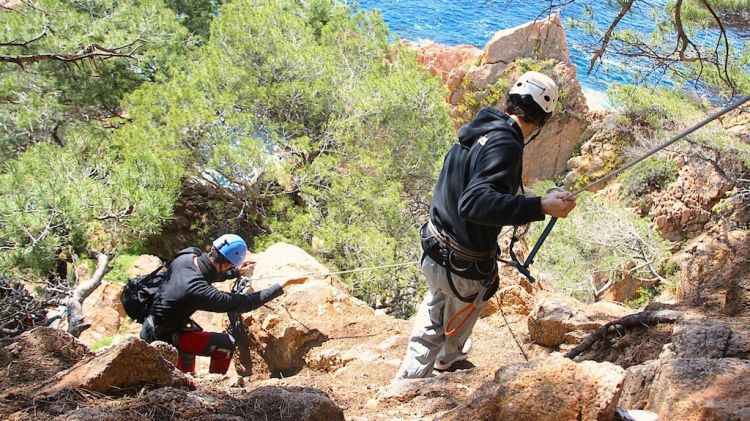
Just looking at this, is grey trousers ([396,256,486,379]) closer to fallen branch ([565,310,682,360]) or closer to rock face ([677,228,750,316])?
fallen branch ([565,310,682,360])

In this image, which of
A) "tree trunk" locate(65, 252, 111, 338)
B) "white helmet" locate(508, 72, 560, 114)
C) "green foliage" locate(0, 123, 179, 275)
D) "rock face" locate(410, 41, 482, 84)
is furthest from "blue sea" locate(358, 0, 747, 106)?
"white helmet" locate(508, 72, 560, 114)

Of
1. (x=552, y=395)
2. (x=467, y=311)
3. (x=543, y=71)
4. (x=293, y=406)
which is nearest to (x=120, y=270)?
(x=467, y=311)

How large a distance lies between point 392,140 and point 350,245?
2.50m

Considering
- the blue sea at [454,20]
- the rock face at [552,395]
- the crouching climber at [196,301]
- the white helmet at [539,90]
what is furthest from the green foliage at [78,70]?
the blue sea at [454,20]

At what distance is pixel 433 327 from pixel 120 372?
1626 mm

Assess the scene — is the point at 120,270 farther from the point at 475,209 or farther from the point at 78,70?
the point at 475,209

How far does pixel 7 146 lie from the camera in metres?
9.59

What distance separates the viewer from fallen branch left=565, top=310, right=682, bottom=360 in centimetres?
330

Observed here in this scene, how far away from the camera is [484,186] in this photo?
8.18ft

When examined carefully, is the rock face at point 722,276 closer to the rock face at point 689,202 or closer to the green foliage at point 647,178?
the rock face at point 689,202

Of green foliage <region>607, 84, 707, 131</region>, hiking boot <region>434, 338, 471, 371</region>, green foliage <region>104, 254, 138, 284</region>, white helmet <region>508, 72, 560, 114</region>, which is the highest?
white helmet <region>508, 72, 560, 114</region>

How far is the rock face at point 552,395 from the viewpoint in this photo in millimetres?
1889

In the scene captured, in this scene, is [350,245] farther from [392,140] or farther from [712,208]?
[712,208]

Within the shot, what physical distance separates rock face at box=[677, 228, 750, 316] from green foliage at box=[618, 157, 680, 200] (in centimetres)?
1261
